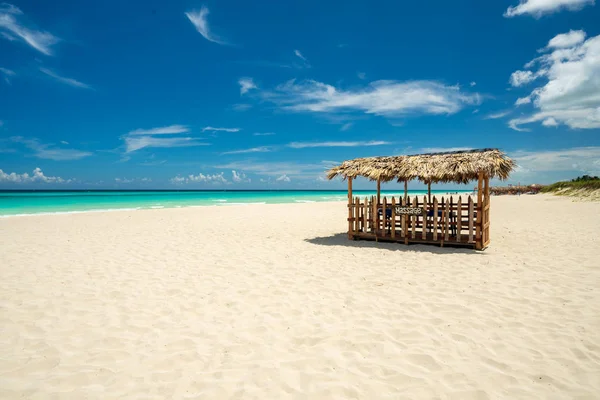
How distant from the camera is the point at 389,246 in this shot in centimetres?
960

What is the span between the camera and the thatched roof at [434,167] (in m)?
8.82

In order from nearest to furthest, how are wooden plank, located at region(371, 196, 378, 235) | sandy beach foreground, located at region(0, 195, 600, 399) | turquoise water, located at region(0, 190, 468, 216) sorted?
sandy beach foreground, located at region(0, 195, 600, 399) < wooden plank, located at region(371, 196, 378, 235) < turquoise water, located at region(0, 190, 468, 216)

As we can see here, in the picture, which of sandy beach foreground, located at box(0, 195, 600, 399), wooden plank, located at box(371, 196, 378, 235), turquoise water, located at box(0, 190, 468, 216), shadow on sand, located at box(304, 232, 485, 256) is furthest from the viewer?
turquoise water, located at box(0, 190, 468, 216)

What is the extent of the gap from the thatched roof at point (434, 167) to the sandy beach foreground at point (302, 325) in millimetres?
2261

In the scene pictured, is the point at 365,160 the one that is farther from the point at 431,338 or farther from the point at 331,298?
the point at 431,338

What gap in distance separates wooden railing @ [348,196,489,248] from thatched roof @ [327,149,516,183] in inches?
26.9

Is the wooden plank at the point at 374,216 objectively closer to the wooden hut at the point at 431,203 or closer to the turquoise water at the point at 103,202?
the wooden hut at the point at 431,203

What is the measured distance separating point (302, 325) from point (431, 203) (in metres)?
6.79

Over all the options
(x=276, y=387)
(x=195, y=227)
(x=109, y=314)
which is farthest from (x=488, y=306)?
(x=195, y=227)

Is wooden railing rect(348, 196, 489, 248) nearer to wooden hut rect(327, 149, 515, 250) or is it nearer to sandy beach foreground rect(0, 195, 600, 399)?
wooden hut rect(327, 149, 515, 250)

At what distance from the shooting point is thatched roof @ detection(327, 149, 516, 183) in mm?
8820

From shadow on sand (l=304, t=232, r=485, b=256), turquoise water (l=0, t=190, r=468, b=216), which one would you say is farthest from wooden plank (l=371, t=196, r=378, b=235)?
turquoise water (l=0, t=190, r=468, b=216)

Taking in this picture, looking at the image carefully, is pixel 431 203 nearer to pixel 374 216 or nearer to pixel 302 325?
pixel 374 216

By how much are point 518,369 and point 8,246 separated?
12.9 m
